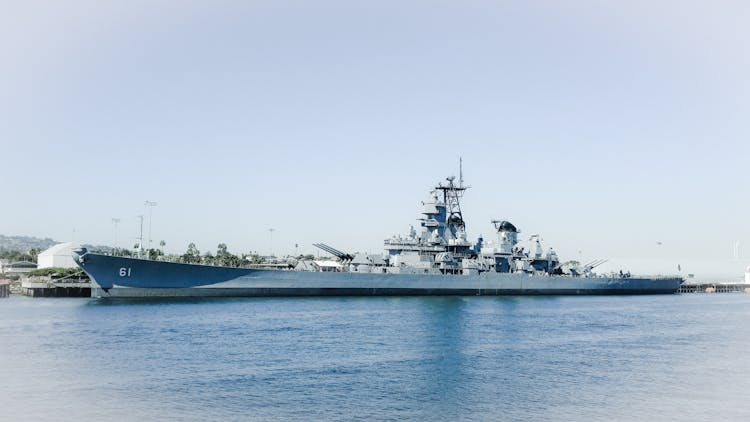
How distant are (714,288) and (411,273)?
239 ft

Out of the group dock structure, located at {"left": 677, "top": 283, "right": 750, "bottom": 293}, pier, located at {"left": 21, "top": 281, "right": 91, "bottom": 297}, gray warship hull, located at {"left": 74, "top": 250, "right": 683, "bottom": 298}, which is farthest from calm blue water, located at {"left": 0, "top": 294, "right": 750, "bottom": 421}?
dock structure, located at {"left": 677, "top": 283, "right": 750, "bottom": 293}

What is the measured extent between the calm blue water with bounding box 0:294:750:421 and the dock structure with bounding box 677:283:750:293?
68.4m

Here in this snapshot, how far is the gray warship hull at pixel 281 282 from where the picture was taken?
179 ft

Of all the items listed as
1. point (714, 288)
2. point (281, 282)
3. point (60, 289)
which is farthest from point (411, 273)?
point (714, 288)

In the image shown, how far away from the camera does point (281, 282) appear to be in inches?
2340

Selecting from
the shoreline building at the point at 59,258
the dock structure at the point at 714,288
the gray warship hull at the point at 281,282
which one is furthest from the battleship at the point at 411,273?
the shoreline building at the point at 59,258

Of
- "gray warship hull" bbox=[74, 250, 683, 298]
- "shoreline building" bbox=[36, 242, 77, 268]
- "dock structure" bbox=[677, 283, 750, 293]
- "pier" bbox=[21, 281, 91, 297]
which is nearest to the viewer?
"gray warship hull" bbox=[74, 250, 683, 298]

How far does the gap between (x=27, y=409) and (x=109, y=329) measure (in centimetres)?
1694

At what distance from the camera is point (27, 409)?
66.0 feet

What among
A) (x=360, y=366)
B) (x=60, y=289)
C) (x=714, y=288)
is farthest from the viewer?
(x=714, y=288)

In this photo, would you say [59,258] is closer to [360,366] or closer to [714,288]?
[360,366]

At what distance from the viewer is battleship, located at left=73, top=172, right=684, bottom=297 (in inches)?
2165

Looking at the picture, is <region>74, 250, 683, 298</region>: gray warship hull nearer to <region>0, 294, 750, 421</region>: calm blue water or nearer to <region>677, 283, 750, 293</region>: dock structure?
<region>0, 294, 750, 421</region>: calm blue water

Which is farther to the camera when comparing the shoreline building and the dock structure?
the shoreline building
